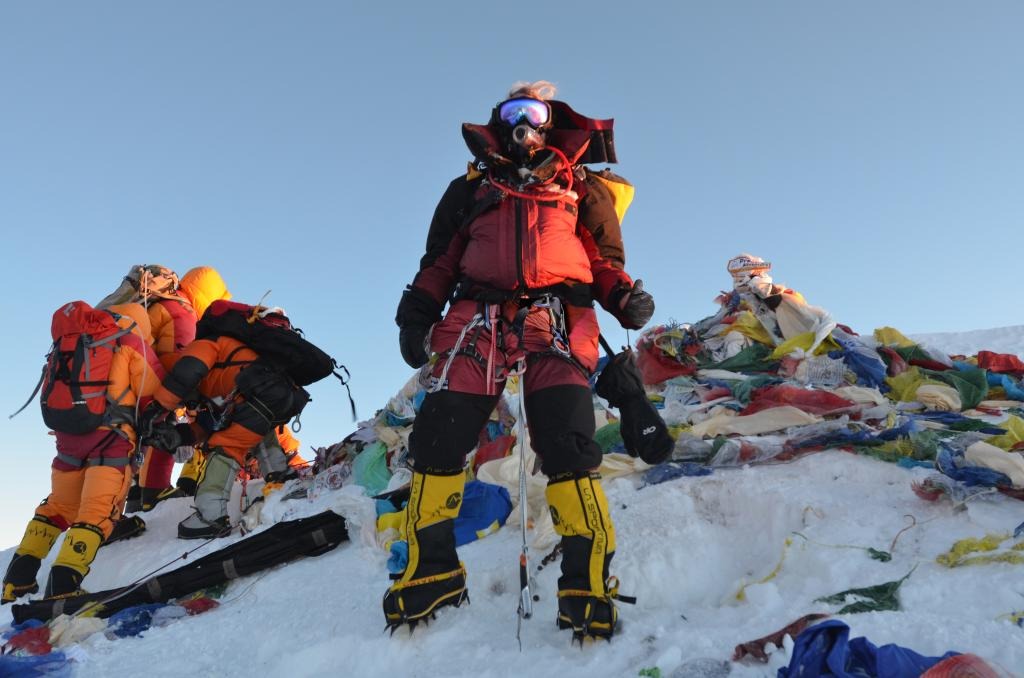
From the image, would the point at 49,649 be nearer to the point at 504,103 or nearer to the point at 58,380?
the point at 58,380

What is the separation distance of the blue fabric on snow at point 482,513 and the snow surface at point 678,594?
0.33ft

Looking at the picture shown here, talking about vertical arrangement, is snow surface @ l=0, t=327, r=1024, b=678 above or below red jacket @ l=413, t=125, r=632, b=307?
below

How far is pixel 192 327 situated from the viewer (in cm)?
601

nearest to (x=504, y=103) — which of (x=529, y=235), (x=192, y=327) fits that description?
(x=529, y=235)

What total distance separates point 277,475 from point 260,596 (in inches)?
116

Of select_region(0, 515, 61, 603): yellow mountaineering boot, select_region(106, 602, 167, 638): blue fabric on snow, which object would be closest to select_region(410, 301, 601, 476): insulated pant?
select_region(106, 602, 167, 638): blue fabric on snow

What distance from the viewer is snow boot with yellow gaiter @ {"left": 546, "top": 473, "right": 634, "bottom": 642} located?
2459mm

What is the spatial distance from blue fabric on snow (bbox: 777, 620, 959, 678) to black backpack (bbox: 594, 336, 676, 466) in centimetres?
122

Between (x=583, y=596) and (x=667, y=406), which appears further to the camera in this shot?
(x=667, y=406)

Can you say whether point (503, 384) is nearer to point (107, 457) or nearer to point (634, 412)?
point (634, 412)

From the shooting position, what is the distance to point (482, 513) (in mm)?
4137

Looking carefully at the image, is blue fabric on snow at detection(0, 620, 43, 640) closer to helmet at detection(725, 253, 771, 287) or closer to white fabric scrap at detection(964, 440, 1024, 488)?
white fabric scrap at detection(964, 440, 1024, 488)

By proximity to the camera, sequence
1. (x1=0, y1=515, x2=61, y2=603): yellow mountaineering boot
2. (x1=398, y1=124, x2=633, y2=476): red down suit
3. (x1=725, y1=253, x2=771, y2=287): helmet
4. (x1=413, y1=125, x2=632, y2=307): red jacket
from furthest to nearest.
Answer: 1. (x1=725, y1=253, x2=771, y2=287): helmet
2. (x1=0, y1=515, x2=61, y2=603): yellow mountaineering boot
3. (x1=413, y1=125, x2=632, y2=307): red jacket
4. (x1=398, y1=124, x2=633, y2=476): red down suit

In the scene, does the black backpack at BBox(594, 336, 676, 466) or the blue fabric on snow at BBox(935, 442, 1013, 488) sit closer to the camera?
the black backpack at BBox(594, 336, 676, 466)
